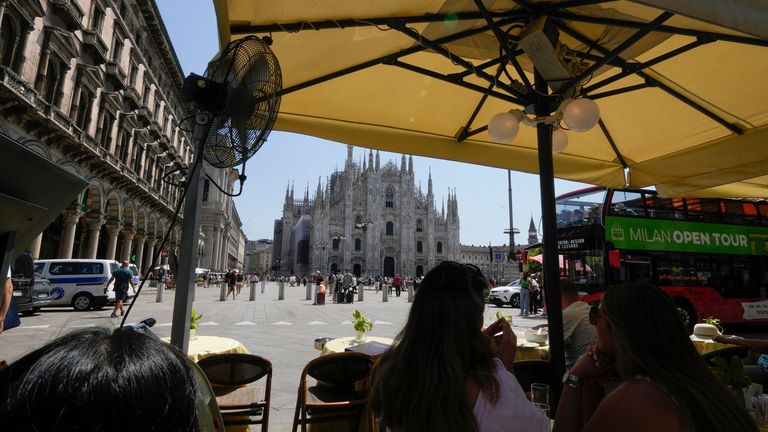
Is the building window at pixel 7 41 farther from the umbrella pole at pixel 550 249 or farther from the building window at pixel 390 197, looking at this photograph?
the building window at pixel 390 197

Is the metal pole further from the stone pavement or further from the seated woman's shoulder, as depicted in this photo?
the seated woman's shoulder

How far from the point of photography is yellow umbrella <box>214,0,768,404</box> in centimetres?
251

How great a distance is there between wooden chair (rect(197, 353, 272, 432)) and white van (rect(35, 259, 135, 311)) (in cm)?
1232

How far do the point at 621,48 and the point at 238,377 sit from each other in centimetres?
336

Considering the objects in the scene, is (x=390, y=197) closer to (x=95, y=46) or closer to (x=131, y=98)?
(x=131, y=98)

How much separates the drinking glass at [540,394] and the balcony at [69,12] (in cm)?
1957

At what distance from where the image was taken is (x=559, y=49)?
9.19 ft

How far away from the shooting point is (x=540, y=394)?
1785mm

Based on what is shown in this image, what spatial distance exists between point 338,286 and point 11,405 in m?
19.4

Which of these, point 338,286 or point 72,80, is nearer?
point 72,80

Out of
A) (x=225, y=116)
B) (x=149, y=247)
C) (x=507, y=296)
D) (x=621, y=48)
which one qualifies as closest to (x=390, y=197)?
(x=149, y=247)

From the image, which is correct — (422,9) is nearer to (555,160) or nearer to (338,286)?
(555,160)

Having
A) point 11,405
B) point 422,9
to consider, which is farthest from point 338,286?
point 11,405

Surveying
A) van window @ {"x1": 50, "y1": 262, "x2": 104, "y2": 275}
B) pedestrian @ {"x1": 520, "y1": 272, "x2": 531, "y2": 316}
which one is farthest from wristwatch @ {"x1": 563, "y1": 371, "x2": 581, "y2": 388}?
van window @ {"x1": 50, "y1": 262, "x2": 104, "y2": 275}
